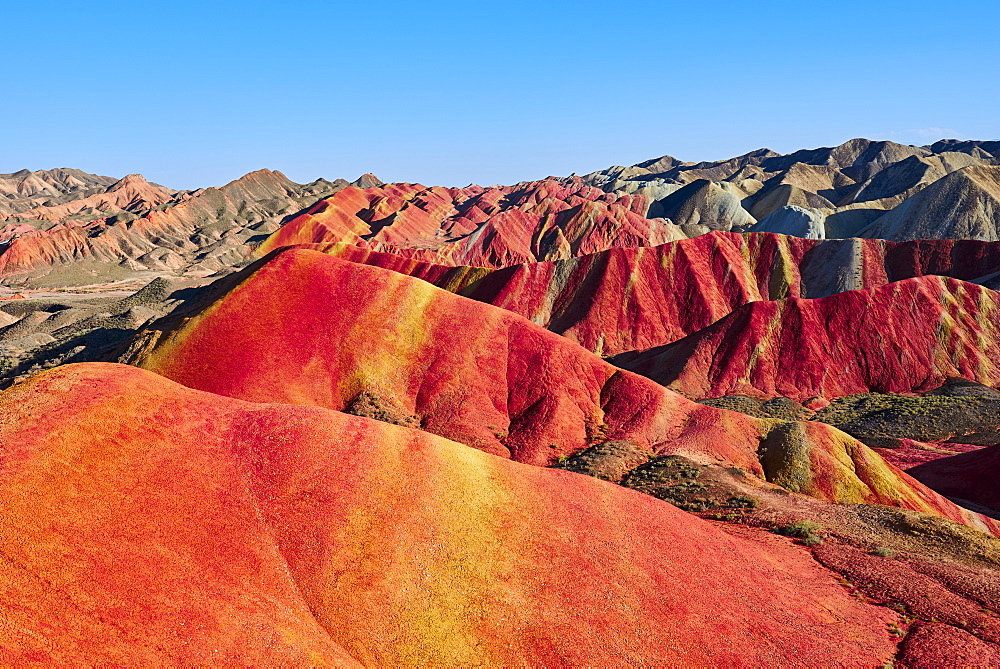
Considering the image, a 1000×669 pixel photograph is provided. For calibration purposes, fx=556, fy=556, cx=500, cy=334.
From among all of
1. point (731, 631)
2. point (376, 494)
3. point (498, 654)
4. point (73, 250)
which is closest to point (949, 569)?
point (731, 631)

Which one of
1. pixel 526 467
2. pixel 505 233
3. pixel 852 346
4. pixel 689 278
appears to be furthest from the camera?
pixel 505 233

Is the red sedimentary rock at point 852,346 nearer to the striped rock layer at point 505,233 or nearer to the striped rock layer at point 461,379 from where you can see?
the striped rock layer at point 461,379

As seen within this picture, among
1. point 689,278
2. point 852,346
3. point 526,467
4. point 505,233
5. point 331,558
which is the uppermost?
point 505,233

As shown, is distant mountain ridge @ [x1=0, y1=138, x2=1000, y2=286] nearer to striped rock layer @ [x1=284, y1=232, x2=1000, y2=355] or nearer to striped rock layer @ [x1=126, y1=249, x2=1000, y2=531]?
striped rock layer @ [x1=284, y1=232, x2=1000, y2=355]

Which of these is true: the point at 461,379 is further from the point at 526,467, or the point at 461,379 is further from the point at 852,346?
the point at 852,346

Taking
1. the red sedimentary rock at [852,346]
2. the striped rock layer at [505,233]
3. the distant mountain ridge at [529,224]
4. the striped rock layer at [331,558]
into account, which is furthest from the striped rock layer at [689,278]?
the striped rock layer at [331,558]

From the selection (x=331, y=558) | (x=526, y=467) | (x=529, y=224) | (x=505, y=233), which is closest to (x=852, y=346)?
(x=526, y=467)
